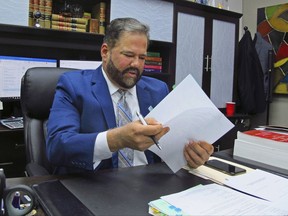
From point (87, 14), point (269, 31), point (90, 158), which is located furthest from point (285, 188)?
point (269, 31)

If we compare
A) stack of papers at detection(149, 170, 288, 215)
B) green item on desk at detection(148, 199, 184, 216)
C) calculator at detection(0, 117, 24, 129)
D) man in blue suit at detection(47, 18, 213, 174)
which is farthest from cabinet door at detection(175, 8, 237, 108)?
green item on desk at detection(148, 199, 184, 216)

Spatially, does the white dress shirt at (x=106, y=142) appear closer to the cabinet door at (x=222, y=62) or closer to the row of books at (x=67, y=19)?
the row of books at (x=67, y=19)

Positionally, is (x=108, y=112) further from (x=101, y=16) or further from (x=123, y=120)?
(x=101, y=16)

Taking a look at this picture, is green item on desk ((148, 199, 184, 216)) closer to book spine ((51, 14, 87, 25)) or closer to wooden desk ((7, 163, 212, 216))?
wooden desk ((7, 163, 212, 216))

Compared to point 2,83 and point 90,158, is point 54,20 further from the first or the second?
point 90,158

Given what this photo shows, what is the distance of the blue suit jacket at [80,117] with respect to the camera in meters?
0.91

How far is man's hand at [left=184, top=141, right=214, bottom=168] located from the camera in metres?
0.95

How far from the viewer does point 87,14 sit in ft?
8.57

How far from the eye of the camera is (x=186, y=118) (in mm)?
854

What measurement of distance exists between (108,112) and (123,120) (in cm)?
8

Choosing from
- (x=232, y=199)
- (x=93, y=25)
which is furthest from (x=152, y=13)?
(x=232, y=199)

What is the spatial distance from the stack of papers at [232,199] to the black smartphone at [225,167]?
0.05 m

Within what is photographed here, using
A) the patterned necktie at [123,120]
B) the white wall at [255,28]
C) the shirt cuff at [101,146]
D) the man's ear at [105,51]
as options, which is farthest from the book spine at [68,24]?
the white wall at [255,28]

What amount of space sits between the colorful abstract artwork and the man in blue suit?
2.68 m
